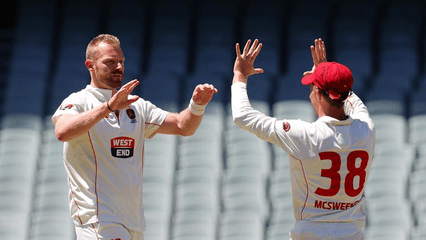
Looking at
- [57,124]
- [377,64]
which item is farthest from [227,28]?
[57,124]

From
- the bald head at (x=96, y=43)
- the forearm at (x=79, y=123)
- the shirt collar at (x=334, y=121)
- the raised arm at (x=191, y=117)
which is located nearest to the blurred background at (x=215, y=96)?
the raised arm at (x=191, y=117)

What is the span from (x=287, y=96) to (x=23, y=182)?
9.78ft

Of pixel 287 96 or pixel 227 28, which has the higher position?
pixel 227 28

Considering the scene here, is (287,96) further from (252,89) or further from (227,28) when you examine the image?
(227,28)

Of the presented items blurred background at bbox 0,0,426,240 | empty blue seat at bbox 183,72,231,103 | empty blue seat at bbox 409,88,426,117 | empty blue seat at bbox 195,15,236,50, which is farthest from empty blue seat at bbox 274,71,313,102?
empty blue seat at bbox 409,88,426,117

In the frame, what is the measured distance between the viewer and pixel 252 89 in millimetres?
8453

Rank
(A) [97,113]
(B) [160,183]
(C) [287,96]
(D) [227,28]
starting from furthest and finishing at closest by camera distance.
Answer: (D) [227,28], (C) [287,96], (B) [160,183], (A) [97,113]

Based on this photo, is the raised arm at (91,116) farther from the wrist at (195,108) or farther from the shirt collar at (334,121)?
the shirt collar at (334,121)

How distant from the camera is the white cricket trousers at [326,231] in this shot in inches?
147

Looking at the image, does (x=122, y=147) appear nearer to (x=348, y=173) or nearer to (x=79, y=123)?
(x=79, y=123)

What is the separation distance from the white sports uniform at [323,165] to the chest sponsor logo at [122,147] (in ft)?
2.03

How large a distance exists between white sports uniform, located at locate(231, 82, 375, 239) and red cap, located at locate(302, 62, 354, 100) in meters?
0.14

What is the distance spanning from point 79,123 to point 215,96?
192 inches

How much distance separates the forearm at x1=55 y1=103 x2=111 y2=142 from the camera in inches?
145
